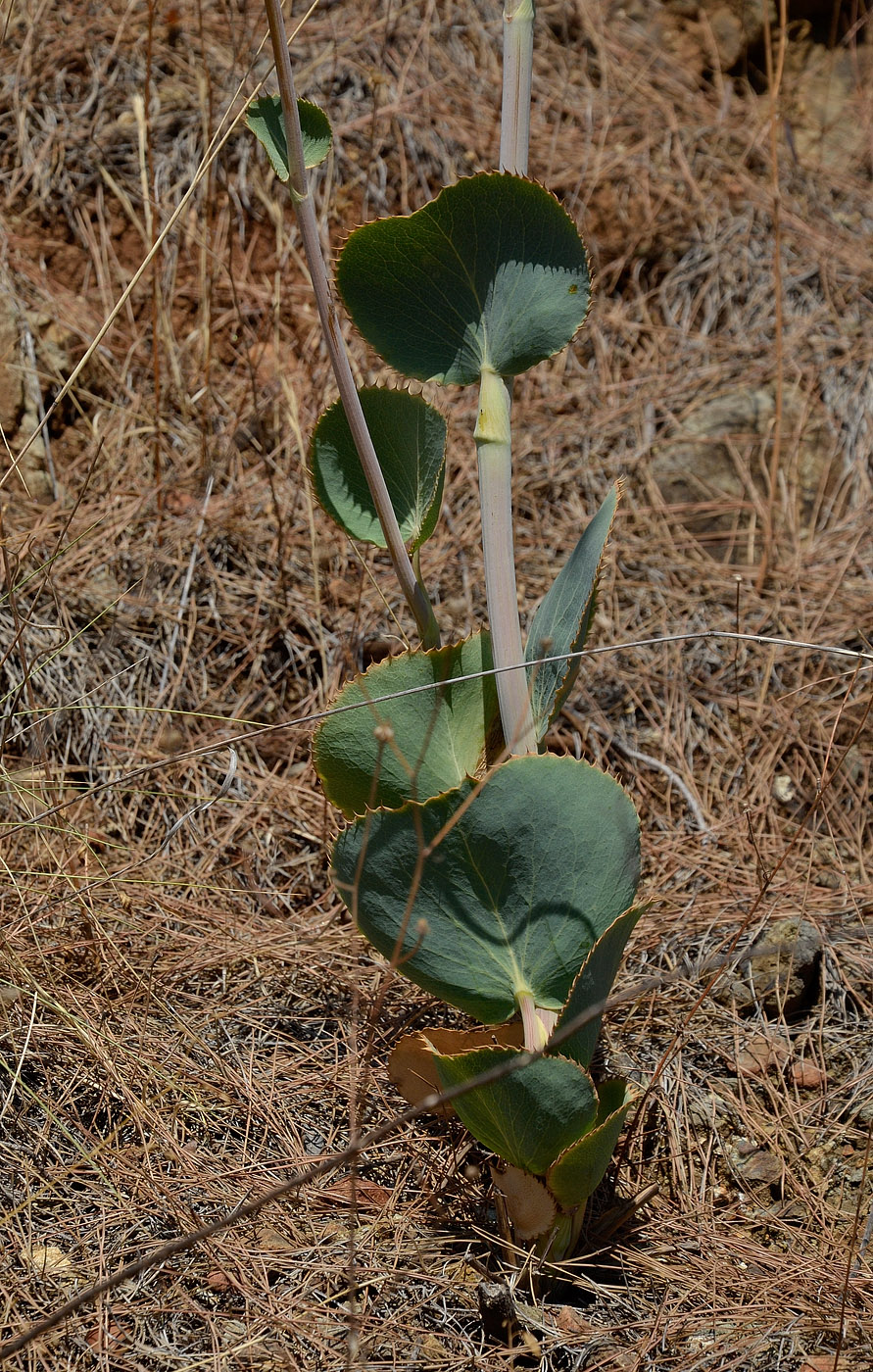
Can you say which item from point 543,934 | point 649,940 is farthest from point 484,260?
point 649,940

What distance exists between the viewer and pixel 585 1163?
112 cm

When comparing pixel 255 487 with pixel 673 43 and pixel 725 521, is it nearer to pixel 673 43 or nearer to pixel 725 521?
pixel 725 521

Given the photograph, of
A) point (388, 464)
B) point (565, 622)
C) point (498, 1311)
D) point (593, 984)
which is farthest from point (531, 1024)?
point (388, 464)

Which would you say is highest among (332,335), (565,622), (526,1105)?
(332,335)

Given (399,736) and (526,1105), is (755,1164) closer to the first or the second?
(526,1105)

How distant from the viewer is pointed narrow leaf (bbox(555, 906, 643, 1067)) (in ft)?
3.61

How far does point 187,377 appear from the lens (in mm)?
2270

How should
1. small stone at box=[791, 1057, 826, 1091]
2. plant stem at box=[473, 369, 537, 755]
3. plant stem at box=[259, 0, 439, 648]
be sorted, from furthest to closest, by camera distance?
small stone at box=[791, 1057, 826, 1091] → plant stem at box=[473, 369, 537, 755] → plant stem at box=[259, 0, 439, 648]

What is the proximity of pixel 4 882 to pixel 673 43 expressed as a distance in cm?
279

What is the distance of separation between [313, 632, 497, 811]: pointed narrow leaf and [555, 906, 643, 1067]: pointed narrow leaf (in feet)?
0.81

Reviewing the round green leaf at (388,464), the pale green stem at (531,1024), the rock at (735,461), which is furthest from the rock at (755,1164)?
the rock at (735,461)

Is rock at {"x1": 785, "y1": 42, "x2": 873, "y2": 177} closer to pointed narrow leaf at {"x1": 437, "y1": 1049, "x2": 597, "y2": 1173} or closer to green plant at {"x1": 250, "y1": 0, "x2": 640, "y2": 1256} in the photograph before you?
green plant at {"x1": 250, "y1": 0, "x2": 640, "y2": 1256}

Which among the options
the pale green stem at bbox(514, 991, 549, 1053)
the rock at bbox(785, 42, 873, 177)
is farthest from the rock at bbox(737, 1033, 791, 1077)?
the rock at bbox(785, 42, 873, 177)

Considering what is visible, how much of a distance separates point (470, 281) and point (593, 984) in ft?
2.60
